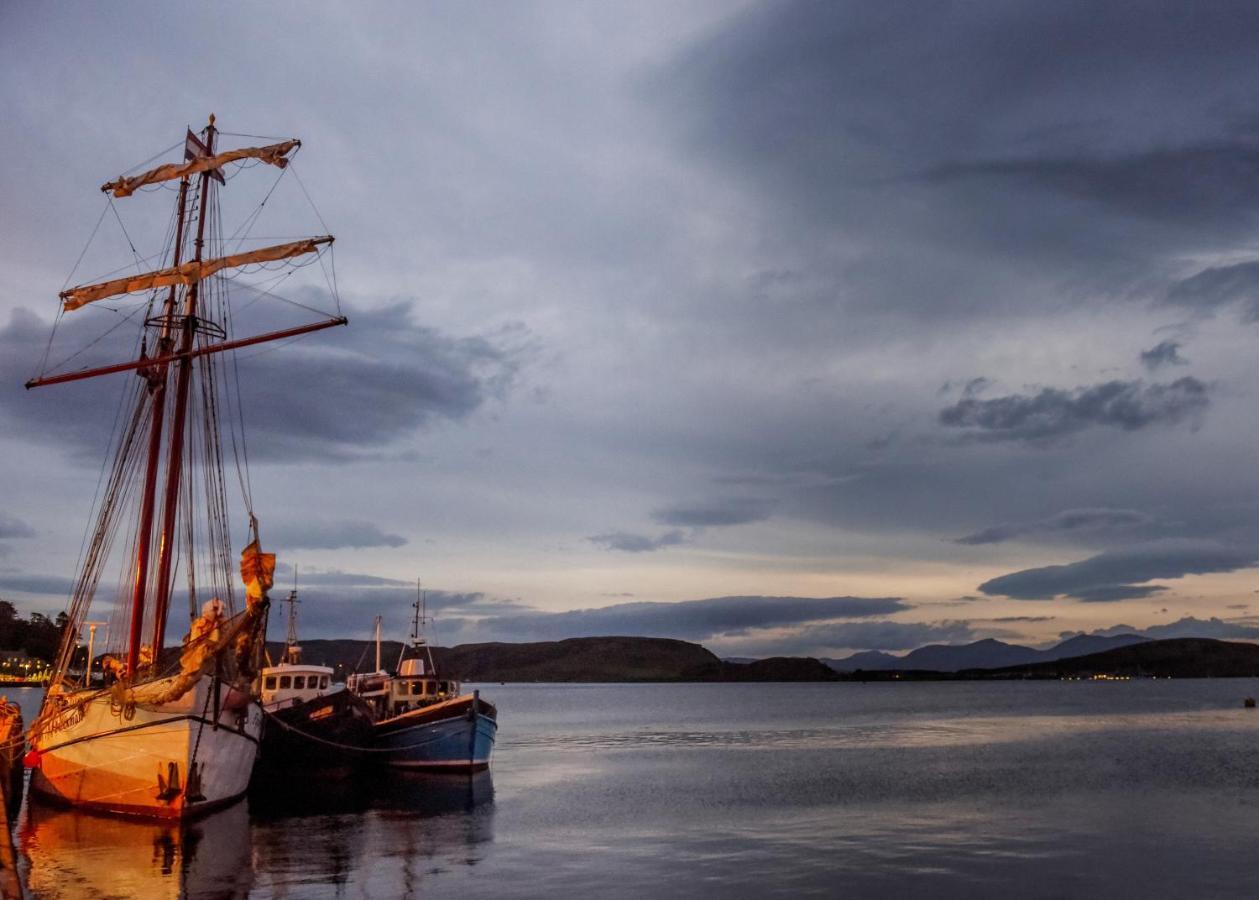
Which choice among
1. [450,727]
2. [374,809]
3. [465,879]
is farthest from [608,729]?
[465,879]

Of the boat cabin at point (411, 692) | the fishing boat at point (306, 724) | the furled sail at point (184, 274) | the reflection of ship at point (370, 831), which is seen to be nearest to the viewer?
the reflection of ship at point (370, 831)

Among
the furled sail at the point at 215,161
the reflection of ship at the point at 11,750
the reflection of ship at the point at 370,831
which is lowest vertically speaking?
the reflection of ship at the point at 370,831

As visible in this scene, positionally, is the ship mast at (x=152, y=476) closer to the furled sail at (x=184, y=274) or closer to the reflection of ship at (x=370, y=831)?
the furled sail at (x=184, y=274)

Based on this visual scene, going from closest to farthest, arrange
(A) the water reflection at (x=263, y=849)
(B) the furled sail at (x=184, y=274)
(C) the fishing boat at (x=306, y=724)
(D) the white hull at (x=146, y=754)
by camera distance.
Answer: (A) the water reflection at (x=263, y=849)
(D) the white hull at (x=146, y=754)
(B) the furled sail at (x=184, y=274)
(C) the fishing boat at (x=306, y=724)

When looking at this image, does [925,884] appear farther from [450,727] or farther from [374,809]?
[450,727]

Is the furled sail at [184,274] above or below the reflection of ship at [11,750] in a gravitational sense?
above

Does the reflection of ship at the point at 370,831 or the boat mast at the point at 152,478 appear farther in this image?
the boat mast at the point at 152,478

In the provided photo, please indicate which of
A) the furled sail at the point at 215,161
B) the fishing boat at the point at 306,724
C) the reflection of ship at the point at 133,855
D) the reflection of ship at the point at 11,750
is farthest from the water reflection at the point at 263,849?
the furled sail at the point at 215,161

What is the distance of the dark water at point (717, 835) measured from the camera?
28500 mm

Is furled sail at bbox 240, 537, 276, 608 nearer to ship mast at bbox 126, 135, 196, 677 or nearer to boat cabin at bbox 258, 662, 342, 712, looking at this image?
ship mast at bbox 126, 135, 196, 677

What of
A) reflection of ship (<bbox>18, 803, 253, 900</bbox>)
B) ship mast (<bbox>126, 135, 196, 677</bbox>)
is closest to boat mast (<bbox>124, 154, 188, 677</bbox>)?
ship mast (<bbox>126, 135, 196, 677</bbox>)

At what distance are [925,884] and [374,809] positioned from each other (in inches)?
1056

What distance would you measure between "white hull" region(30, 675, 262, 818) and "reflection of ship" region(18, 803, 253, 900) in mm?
753

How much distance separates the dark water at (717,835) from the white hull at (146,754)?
0.94m
